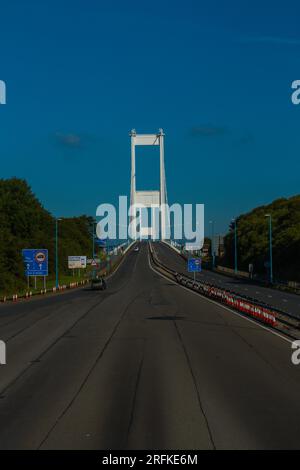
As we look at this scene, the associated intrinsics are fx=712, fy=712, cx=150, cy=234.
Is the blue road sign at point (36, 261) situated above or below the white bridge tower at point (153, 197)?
below

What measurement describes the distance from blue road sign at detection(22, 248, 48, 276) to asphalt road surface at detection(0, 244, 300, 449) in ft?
119

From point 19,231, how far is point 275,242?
37.2 m

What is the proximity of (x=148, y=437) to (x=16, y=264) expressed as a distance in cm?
7004

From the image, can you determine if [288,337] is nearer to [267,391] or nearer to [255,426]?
[267,391]

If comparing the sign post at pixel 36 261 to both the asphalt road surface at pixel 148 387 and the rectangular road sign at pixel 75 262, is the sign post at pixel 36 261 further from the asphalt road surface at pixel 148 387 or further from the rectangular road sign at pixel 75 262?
the asphalt road surface at pixel 148 387

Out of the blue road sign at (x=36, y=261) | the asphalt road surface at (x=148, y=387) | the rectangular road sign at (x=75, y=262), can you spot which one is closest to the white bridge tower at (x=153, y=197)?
the rectangular road sign at (x=75, y=262)

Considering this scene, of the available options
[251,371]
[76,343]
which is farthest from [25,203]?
[251,371]

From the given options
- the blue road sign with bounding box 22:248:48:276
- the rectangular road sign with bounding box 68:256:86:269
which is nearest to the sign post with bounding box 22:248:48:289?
the blue road sign with bounding box 22:248:48:276

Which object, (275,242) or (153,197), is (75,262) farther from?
(153,197)

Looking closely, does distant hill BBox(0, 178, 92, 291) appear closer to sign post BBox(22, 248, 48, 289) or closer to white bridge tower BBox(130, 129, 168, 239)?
sign post BBox(22, 248, 48, 289)

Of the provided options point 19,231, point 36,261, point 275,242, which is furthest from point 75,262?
point 275,242

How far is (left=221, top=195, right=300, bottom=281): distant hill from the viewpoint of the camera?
301 feet

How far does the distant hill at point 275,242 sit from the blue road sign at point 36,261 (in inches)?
1175

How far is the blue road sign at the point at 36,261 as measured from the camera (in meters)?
69.5
